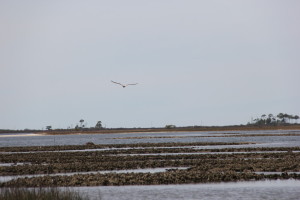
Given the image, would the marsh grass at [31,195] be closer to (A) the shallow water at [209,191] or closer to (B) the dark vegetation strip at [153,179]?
(A) the shallow water at [209,191]

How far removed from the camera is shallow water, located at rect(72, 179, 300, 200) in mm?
35500

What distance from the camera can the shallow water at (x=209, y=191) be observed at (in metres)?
35.5

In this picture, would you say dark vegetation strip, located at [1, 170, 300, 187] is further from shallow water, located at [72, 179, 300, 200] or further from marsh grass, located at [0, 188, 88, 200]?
marsh grass, located at [0, 188, 88, 200]

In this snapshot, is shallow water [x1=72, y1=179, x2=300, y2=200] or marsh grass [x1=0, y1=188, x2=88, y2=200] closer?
marsh grass [x1=0, y1=188, x2=88, y2=200]

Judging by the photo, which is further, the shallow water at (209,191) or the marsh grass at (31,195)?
the shallow water at (209,191)

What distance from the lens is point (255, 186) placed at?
39.0 metres

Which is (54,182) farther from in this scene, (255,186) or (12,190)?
(255,186)

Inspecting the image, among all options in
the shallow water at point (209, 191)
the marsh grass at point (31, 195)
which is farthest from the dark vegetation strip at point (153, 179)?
the marsh grass at point (31, 195)

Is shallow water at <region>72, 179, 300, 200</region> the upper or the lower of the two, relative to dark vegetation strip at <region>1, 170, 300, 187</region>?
lower

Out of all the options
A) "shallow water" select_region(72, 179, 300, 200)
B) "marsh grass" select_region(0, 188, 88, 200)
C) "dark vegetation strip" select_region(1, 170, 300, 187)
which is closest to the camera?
"marsh grass" select_region(0, 188, 88, 200)

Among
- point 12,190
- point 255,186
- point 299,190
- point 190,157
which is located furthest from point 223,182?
point 190,157

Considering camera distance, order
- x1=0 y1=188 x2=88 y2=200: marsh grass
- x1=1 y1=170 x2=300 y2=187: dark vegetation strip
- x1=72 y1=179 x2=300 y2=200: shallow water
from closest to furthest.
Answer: x1=0 y1=188 x2=88 y2=200: marsh grass → x1=72 y1=179 x2=300 y2=200: shallow water → x1=1 y1=170 x2=300 y2=187: dark vegetation strip

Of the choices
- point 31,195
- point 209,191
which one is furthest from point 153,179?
point 31,195

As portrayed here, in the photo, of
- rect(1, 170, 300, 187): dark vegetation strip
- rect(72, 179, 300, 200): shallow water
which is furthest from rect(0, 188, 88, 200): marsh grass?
rect(1, 170, 300, 187): dark vegetation strip
